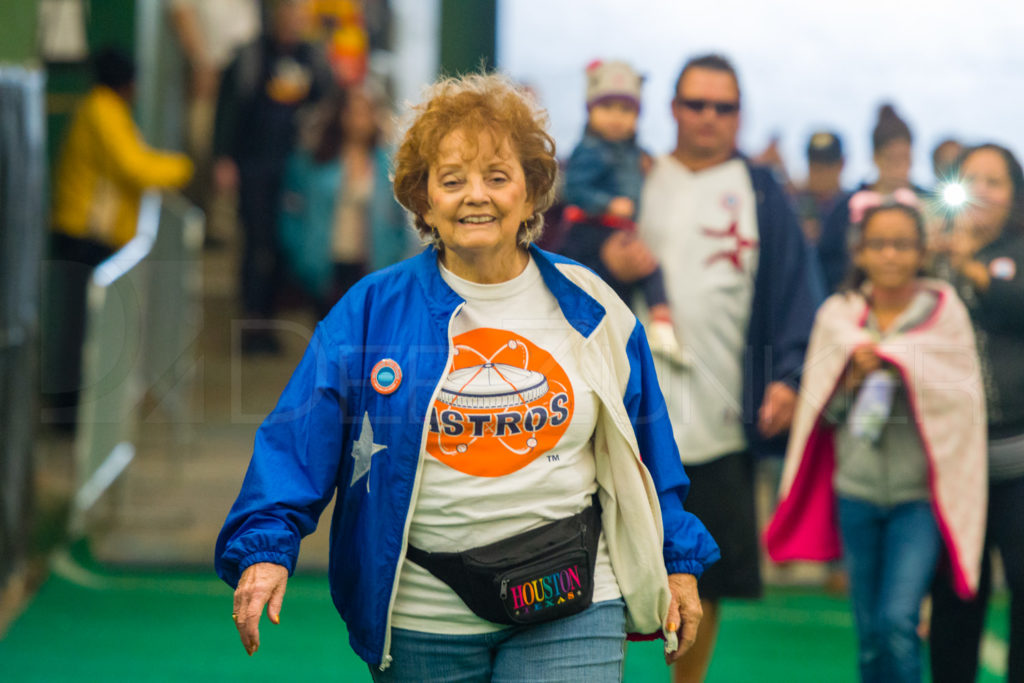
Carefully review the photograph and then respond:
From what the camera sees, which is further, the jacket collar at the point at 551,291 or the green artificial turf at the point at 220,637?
the green artificial turf at the point at 220,637

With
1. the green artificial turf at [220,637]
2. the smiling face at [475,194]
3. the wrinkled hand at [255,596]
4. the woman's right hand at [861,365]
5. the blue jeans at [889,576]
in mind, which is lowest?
the green artificial turf at [220,637]

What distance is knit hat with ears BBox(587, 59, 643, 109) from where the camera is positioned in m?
4.55

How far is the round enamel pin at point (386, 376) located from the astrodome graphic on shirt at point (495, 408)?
92mm

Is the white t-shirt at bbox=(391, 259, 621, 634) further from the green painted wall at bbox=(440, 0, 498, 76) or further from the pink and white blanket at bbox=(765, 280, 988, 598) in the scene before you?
the green painted wall at bbox=(440, 0, 498, 76)

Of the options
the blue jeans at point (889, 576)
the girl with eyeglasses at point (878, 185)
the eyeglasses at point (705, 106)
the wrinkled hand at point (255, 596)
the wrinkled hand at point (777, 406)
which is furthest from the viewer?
the girl with eyeglasses at point (878, 185)

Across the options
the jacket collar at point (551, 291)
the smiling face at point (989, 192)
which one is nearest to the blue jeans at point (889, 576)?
the smiling face at point (989, 192)

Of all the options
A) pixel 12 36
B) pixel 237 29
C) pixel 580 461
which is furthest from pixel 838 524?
pixel 237 29

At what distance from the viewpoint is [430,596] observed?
275cm

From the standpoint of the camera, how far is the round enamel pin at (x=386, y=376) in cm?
273

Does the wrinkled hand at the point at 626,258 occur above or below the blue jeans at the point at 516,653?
above

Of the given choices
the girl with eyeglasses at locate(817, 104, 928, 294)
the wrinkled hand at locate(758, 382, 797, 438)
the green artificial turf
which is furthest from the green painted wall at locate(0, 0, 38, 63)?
the wrinkled hand at locate(758, 382, 797, 438)

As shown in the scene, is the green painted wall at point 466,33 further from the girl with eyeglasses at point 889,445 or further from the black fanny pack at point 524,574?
the black fanny pack at point 524,574

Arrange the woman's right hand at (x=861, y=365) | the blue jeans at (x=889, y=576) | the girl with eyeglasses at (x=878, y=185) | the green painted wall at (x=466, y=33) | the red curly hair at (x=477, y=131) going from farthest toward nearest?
the green painted wall at (x=466, y=33)
the girl with eyeglasses at (x=878, y=185)
the woman's right hand at (x=861, y=365)
the blue jeans at (x=889, y=576)
the red curly hair at (x=477, y=131)

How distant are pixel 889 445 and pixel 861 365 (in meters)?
0.27
